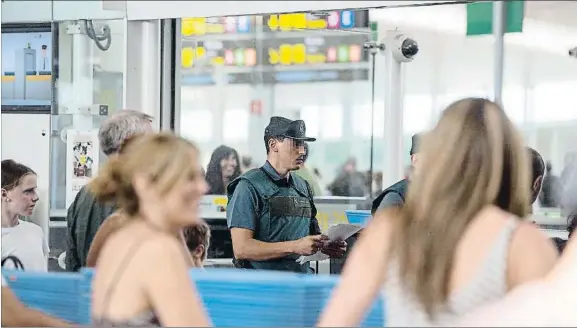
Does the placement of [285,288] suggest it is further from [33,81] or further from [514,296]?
[33,81]

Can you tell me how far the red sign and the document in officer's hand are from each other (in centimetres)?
328

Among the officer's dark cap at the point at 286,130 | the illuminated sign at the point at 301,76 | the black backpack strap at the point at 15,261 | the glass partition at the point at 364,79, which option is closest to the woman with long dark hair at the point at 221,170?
the officer's dark cap at the point at 286,130

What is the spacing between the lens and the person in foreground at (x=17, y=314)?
226cm

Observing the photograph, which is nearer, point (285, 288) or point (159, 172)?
point (159, 172)

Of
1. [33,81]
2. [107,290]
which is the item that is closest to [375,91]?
[33,81]

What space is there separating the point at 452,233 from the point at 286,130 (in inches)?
48.1

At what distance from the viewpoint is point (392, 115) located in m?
3.24

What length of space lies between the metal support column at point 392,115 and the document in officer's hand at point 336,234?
1.13 ft

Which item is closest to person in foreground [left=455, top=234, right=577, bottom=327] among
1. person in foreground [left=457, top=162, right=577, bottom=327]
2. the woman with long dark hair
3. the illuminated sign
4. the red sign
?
person in foreground [left=457, top=162, right=577, bottom=327]

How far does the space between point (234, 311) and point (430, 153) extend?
0.68 m

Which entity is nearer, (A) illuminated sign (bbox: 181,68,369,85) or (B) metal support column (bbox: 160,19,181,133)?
(B) metal support column (bbox: 160,19,181,133)

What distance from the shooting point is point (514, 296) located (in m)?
1.66

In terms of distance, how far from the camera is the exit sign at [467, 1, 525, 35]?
3.70 metres

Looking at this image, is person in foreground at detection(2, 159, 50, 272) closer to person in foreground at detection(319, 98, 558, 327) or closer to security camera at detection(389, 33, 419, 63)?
person in foreground at detection(319, 98, 558, 327)
